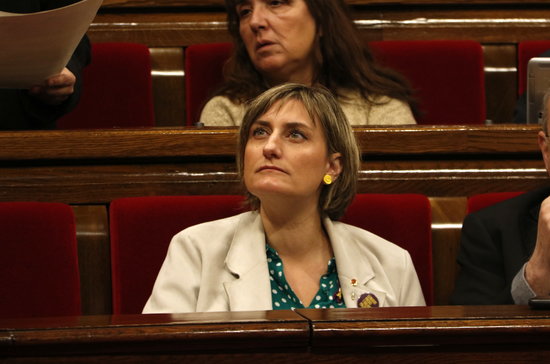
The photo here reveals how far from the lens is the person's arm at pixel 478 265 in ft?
1.93

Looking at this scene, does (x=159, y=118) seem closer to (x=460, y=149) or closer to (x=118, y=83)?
(x=118, y=83)

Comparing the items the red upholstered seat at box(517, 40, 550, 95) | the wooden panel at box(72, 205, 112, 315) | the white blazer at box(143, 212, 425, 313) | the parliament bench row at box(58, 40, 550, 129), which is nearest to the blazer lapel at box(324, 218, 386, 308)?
the white blazer at box(143, 212, 425, 313)

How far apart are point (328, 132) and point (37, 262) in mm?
194

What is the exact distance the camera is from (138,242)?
0.60 meters

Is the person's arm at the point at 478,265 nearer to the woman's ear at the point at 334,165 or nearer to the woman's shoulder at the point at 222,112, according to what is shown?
the woman's ear at the point at 334,165

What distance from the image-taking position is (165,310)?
1.82 ft

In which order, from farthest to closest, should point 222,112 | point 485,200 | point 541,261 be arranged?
point 222,112, point 485,200, point 541,261

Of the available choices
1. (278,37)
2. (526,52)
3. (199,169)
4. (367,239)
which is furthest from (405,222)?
(526,52)

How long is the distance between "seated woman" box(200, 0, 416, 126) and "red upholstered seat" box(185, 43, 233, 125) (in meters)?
0.04

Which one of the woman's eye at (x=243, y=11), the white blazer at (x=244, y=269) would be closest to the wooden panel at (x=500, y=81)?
the woman's eye at (x=243, y=11)

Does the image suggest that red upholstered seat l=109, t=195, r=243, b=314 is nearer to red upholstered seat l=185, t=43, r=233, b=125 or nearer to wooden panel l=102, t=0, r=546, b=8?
red upholstered seat l=185, t=43, r=233, b=125

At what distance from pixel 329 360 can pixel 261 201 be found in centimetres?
27

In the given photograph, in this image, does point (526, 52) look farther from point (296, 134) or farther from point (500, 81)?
point (296, 134)

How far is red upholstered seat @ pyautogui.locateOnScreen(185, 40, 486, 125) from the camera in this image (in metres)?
0.86
